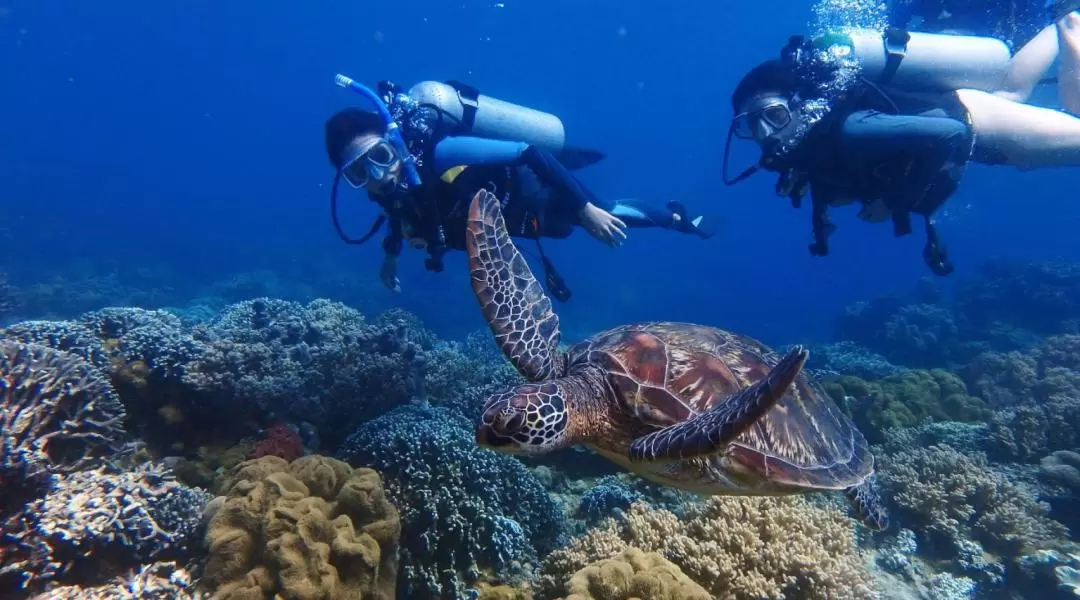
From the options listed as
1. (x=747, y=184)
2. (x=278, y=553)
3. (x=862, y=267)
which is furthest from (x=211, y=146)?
(x=278, y=553)

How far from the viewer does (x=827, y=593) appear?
334 centimetres

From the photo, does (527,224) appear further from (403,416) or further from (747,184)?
(747,184)

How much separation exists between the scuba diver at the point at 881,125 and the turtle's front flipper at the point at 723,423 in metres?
4.83

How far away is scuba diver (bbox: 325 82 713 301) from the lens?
559cm

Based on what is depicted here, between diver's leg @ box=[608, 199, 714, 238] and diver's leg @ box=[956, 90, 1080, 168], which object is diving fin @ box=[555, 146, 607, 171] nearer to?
diver's leg @ box=[608, 199, 714, 238]

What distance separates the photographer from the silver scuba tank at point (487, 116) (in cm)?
723

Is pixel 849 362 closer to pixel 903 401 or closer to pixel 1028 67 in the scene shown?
pixel 903 401

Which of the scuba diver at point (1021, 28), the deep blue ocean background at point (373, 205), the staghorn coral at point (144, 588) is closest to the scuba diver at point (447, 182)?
the staghorn coral at point (144, 588)

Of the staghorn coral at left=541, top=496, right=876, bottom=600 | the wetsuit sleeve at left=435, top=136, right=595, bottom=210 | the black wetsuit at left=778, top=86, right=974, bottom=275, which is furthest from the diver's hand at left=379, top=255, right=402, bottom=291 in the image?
the black wetsuit at left=778, top=86, right=974, bottom=275

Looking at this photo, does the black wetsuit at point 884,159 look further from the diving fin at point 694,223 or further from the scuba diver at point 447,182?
the scuba diver at point 447,182

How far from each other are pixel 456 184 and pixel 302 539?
154 inches

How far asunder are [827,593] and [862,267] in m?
86.0

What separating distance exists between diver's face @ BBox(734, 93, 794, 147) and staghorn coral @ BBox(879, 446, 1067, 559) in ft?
13.1

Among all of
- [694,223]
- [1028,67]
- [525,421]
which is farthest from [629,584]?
[1028,67]
